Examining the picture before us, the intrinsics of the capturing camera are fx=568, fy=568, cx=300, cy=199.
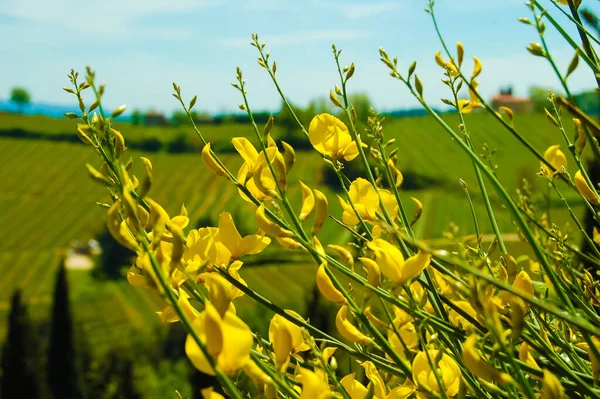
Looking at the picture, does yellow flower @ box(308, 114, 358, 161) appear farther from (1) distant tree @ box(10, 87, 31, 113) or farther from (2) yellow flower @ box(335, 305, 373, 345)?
(1) distant tree @ box(10, 87, 31, 113)

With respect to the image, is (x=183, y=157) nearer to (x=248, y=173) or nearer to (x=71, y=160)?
(x=71, y=160)

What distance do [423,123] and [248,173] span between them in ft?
186

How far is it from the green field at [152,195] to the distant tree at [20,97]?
79.5 feet

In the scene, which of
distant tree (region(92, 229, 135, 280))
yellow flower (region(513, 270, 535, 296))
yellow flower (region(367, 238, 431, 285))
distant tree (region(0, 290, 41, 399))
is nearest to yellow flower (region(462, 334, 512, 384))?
yellow flower (region(367, 238, 431, 285))

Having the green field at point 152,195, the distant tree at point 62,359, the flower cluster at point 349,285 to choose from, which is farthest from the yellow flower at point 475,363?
the green field at point 152,195

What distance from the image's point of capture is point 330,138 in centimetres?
93

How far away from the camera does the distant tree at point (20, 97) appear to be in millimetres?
82312

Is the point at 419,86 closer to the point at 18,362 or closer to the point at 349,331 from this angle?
the point at 349,331

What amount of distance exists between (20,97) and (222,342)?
93564mm

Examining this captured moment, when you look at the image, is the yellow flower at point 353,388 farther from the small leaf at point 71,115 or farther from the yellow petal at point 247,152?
the small leaf at point 71,115

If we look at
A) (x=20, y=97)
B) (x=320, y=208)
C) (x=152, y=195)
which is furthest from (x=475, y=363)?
(x=20, y=97)

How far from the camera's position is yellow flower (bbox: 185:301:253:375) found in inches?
18.5

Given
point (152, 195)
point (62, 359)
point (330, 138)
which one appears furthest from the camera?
point (152, 195)

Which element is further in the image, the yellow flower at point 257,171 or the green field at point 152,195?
the green field at point 152,195
